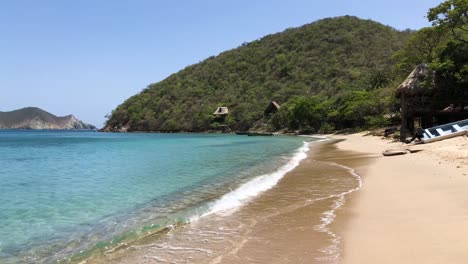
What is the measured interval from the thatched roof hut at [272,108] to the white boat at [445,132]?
214 ft

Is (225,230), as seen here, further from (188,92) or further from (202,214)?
(188,92)

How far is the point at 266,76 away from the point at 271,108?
22.5 m

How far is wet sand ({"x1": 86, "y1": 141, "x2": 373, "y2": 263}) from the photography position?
5.47m

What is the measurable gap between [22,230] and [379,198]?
26.2 ft

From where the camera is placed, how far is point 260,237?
21.1ft

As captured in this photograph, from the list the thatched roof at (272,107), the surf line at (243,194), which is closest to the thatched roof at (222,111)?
the thatched roof at (272,107)

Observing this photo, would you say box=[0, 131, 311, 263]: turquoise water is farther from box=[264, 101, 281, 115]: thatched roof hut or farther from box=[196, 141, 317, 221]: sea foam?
box=[264, 101, 281, 115]: thatched roof hut

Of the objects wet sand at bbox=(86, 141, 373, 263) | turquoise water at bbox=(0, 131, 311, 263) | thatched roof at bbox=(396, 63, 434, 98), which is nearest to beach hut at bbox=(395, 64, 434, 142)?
thatched roof at bbox=(396, 63, 434, 98)

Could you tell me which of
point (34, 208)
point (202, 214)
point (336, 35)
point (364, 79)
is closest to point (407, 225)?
point (202, 214)

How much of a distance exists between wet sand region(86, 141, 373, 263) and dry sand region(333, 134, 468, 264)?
350mm

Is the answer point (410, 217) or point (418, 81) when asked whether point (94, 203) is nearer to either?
point (410, 217)

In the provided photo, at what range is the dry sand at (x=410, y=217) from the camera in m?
4.98

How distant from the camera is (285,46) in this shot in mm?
118250

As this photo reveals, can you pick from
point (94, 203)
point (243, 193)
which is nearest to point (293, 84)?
point (243, 193)
